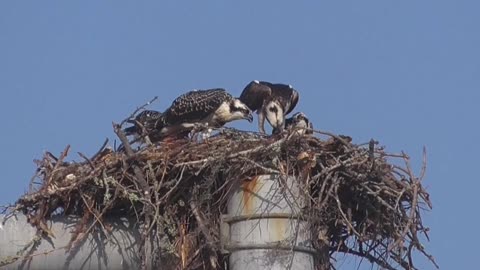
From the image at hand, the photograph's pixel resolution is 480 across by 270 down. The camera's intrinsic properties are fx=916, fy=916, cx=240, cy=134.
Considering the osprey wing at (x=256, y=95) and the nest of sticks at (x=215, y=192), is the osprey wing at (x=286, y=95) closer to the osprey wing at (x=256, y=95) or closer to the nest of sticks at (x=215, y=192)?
the osprey wing at (x=256, y=95)

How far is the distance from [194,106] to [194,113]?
0.08 meters

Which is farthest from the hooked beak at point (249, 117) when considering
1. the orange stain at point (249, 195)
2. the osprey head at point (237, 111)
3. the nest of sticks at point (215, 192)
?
the orange stain at point (249, 195)

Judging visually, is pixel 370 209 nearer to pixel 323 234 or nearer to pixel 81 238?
pixel 323 234

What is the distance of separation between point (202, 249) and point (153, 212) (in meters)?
0.33

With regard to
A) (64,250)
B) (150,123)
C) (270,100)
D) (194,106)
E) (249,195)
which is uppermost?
(270,100)

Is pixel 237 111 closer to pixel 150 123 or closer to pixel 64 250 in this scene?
pixel 150 123

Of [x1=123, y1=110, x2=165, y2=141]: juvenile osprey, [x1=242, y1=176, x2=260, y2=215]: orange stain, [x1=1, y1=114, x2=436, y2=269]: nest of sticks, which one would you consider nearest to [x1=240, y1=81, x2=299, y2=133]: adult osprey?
[x1=123, y1=110, x2=165, y2=141]: juvenile osprey

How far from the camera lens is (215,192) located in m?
5.09

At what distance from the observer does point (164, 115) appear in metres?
9.47

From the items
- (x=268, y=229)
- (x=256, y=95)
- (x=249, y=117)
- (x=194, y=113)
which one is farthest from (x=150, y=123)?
(x=268, y=229)

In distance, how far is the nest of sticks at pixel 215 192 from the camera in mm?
4816

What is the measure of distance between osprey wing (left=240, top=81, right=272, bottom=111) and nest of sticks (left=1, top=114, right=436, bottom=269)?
3.94 metres

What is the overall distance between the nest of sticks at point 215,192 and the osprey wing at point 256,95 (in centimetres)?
394

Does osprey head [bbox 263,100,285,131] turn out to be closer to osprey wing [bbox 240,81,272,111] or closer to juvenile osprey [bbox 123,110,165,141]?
osprey wing [bbox 240,81,272,111]
